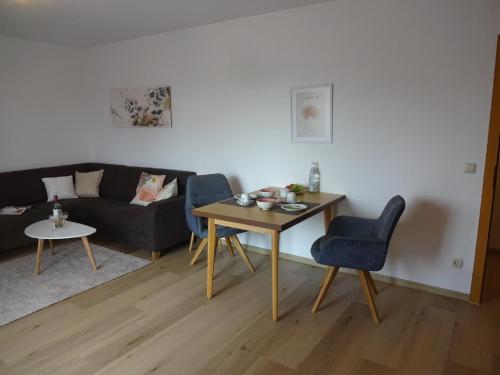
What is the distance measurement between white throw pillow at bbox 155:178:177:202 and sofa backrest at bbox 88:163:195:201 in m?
0.18

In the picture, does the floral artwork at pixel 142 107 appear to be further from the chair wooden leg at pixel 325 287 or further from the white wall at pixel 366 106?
the chair wooden leg at pixel 325 287


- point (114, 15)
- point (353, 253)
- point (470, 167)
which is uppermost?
point (114, 15)

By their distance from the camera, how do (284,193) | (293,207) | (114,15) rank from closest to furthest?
(293,207), (284,193), (114,15)

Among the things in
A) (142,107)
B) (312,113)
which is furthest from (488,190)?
(142,107)

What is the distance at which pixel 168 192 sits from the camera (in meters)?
3.87

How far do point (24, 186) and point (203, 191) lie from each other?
238cm

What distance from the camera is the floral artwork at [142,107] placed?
4285 mm

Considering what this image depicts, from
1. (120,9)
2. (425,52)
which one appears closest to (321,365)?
(425,52)

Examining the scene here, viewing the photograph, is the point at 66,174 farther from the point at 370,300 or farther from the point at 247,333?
the point at 370,300

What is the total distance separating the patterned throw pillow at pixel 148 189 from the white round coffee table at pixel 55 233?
76cm

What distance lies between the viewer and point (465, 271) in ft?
9.04

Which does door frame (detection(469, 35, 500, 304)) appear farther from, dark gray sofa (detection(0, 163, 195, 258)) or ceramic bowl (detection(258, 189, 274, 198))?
dark gray sofa (detection(0, 163, 195, 258))

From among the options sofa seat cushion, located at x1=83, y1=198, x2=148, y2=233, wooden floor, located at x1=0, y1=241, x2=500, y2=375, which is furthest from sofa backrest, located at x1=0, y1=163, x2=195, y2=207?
wooden floor, located at x1=0, y1=241, x2=500, y2=375

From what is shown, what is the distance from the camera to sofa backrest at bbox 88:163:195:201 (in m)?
4.26
